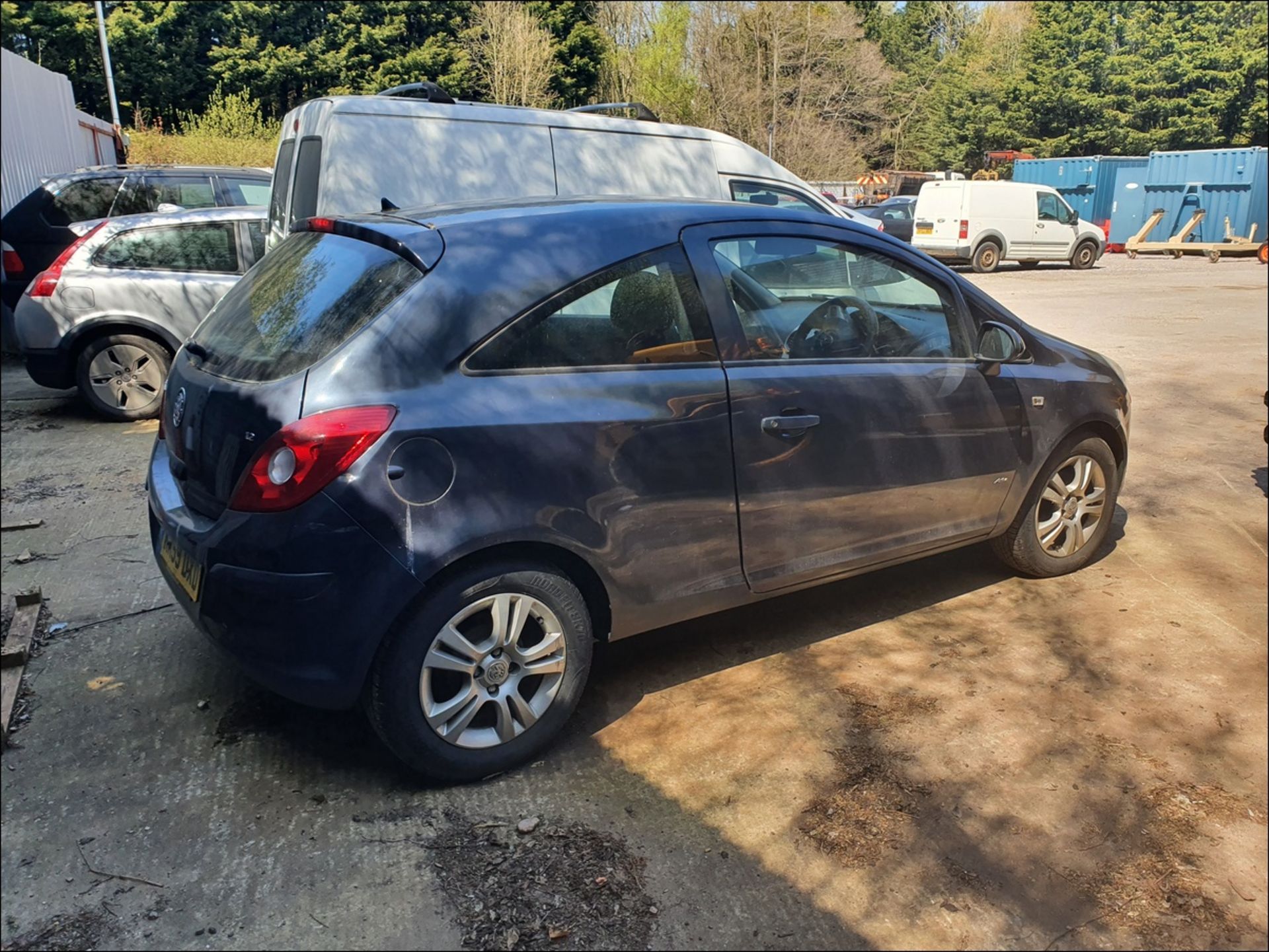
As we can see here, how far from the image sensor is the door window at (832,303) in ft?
11.6

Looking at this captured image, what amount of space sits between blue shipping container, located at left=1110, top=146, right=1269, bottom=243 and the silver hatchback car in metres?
25.6

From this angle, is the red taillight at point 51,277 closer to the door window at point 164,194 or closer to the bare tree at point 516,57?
the door window at point 164,194

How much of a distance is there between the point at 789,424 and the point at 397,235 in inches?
57.1

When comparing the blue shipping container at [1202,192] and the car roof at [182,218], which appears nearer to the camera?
the car roof at [182,218]

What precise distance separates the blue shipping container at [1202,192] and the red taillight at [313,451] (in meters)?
27.9

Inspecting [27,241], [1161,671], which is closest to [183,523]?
[1161,671]

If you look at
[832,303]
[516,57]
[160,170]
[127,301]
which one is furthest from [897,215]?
[832,303]

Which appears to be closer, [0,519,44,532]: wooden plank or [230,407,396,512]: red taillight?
[230,407,396,512]: red taillight

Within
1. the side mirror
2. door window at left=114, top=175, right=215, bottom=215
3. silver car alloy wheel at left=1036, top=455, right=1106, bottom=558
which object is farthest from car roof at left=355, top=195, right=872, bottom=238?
door window at left=114, top=175, right=215, bottom=215

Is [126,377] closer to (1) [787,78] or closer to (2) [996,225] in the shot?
(2) [996,225]

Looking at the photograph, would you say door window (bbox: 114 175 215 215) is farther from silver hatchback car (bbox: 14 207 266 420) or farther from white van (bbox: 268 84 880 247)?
white van (bbox: 268 84 880 247)

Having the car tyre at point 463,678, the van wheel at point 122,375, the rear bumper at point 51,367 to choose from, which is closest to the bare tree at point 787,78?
the van wheel at point 122,375

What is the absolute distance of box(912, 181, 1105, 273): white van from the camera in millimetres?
21688

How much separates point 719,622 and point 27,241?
28.1 ft
